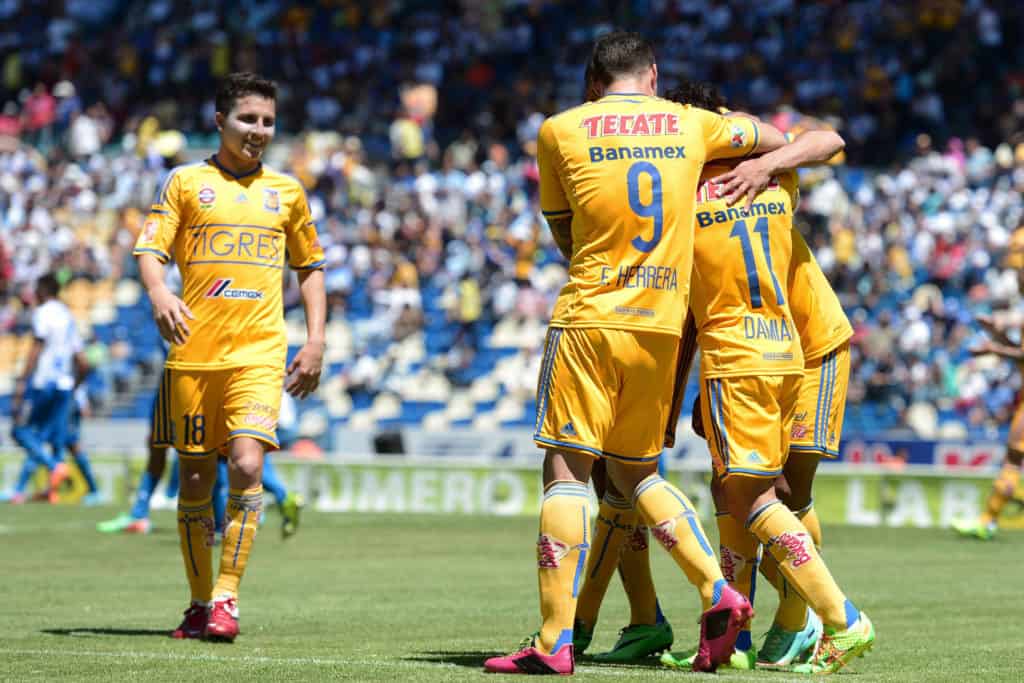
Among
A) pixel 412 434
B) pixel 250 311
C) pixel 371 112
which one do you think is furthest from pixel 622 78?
pixel 371 112

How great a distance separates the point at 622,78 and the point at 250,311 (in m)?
2.57

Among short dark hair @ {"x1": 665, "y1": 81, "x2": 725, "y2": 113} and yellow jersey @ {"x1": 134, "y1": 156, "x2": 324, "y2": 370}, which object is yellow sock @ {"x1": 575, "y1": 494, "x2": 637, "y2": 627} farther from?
yellow jersey @ {"x1": 134, "y1": 156, "x2": 324, "y2": 370}

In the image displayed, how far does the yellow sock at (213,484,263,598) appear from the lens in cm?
823

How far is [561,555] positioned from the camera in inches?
259

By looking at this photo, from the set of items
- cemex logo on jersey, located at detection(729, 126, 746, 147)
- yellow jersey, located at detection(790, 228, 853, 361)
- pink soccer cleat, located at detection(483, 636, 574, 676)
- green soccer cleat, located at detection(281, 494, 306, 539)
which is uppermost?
cemex logo on jersey, located at detection(729, 126, 746, 147)

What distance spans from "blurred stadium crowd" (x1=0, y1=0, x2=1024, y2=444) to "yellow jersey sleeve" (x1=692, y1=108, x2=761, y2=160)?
17901 mm

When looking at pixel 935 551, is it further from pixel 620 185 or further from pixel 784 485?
pixel 620 185

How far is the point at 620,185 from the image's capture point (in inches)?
259

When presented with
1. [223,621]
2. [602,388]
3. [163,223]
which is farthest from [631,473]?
[163,223]

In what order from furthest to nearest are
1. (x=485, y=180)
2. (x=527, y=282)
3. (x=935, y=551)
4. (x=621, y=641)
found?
1. (x=485, y=180)
2. (x=527, y=282)
3. (x=935, y=551)
4. (x=621, y=641)

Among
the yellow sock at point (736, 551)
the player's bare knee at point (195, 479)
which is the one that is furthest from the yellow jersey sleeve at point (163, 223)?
the yellow sock at point (736, 551)

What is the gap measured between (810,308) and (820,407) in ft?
1.40

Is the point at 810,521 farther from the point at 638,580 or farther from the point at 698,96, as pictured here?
the point at 698,96

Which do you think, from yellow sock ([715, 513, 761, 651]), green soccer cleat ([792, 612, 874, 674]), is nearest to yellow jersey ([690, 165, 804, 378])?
yellow sock ([715, 513, 761, 651])
